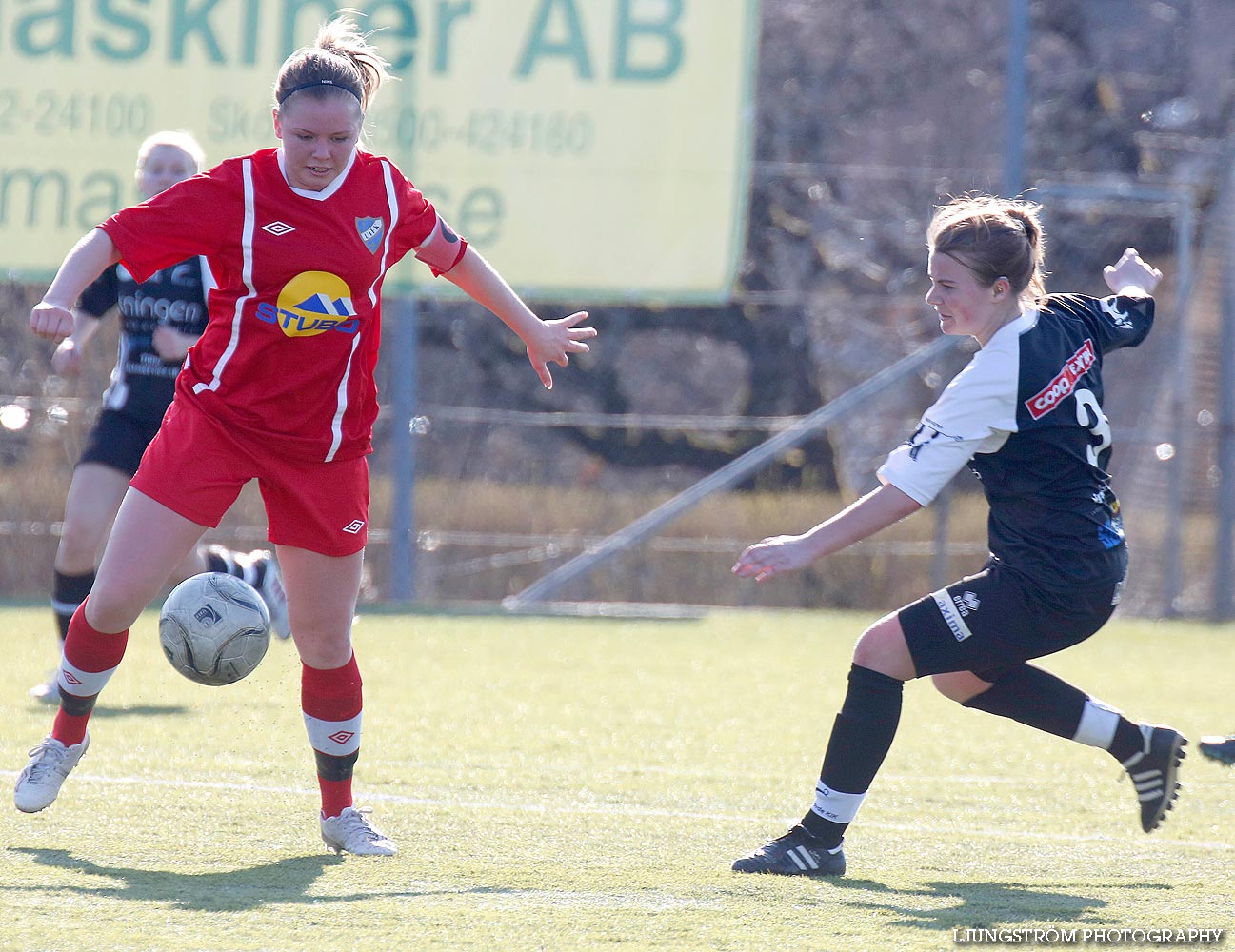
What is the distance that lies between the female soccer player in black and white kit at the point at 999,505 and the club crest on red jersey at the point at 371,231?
1067 millimetres

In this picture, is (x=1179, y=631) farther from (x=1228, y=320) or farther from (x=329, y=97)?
(x=329, y=97)

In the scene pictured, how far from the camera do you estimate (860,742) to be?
3.72 m

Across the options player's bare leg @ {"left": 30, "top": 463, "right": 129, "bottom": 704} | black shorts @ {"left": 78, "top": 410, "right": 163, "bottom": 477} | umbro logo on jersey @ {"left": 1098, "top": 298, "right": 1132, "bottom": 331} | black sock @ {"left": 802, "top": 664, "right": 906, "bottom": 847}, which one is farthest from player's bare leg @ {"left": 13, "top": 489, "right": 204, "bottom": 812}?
umbro logo on jersey @ {"left": 1098, "top": 298, "right": 1132, "bottom": 331}

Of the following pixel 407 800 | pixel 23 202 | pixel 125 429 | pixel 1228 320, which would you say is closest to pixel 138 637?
pixel 125 429

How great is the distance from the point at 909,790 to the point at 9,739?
266 centimetres

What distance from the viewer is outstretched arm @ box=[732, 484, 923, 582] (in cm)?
339

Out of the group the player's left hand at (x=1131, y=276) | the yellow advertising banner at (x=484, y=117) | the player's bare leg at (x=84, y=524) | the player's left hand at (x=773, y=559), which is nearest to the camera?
the player's left hand at (x=773, y=559)

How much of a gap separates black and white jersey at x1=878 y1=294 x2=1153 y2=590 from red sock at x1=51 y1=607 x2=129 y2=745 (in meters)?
1.78

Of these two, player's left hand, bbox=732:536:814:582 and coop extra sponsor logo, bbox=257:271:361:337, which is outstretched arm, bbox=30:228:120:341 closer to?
coop extra sponsor logo, bbox=257:271:361:337

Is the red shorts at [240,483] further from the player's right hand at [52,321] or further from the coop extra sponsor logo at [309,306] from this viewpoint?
the player's right hand at [52,321]

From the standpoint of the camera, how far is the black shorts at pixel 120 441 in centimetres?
560

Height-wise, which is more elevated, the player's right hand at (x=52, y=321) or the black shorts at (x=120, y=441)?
the player's right hand at (x=52, y=321)

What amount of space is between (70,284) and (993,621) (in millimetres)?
2066

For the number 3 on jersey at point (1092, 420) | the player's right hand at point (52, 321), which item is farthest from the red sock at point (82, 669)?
the number 3 on jersey at point (1092, 420)
